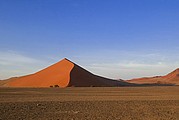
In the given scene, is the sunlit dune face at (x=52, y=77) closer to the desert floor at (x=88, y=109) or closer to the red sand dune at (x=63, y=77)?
the red sand dune at (x=63, y=77)

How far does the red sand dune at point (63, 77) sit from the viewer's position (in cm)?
6916

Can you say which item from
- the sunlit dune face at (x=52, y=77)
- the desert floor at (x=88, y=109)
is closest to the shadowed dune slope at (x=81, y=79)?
the sunlit dune face at (x=52, y=77)

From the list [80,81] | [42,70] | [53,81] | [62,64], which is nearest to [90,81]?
[80,81]

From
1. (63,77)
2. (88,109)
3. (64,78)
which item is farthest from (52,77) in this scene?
(88,109)

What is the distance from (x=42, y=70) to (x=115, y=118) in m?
73.6

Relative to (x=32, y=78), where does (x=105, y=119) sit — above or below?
below

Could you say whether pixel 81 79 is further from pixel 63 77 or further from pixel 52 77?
pixel 52 77

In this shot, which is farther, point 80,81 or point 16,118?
point 80,81

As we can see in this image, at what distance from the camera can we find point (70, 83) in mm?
67188

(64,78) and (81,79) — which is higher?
(64,78)

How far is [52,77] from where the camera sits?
251 feet

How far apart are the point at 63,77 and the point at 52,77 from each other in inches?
214

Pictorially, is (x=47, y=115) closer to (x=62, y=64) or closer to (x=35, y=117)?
(x=35, y=117)

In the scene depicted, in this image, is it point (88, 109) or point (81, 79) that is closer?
point (88, 109)
